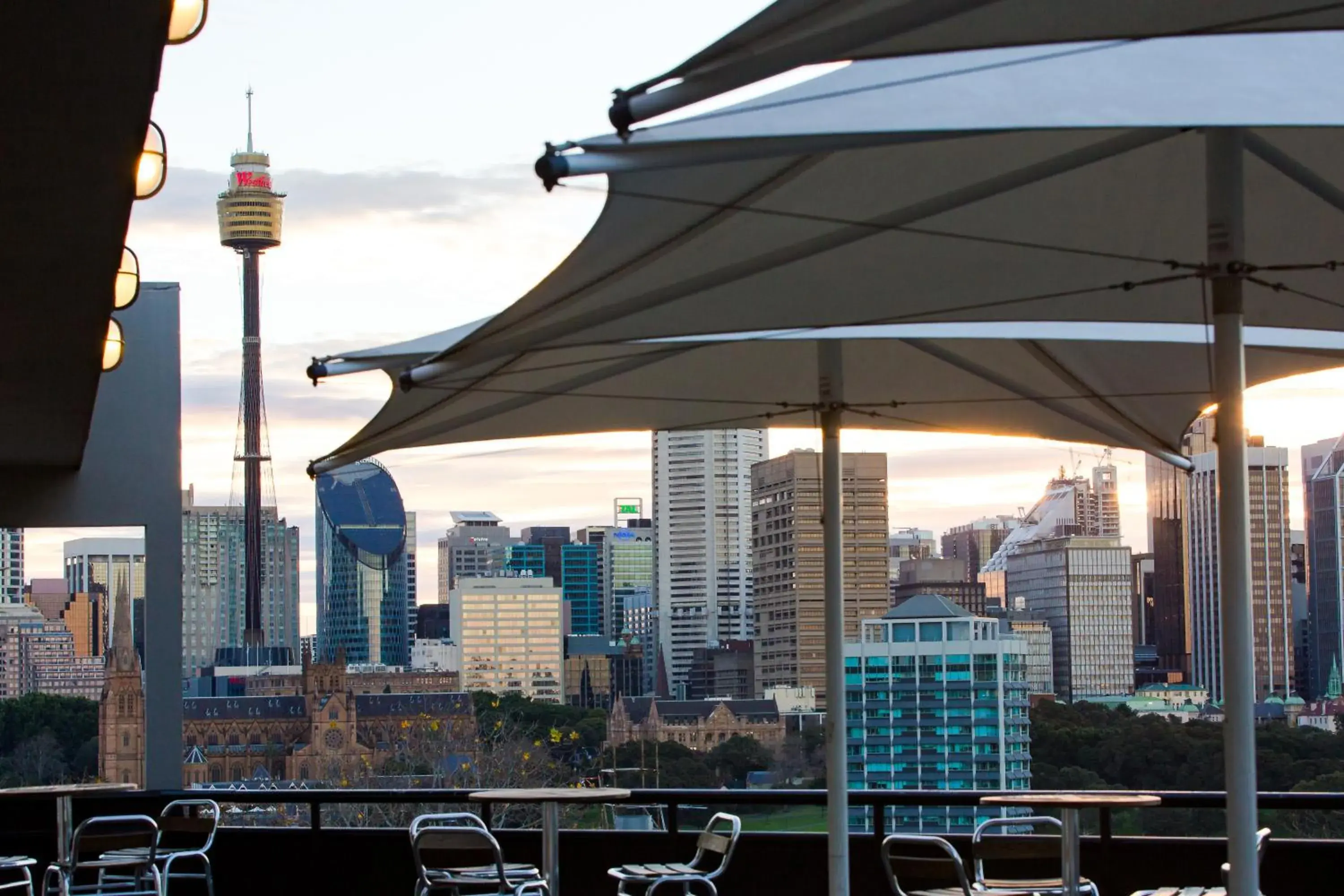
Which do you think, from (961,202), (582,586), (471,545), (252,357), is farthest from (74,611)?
(252,357)

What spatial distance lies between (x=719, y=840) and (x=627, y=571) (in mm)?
81098

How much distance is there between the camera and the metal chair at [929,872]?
5.39 meters

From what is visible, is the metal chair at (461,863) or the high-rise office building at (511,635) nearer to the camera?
the metal chair at (461,863)

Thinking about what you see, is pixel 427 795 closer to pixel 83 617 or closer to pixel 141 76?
pixel 141 76

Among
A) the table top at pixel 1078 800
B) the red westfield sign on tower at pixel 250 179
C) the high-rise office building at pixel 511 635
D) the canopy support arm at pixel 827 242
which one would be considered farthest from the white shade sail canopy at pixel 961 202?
the red westfield sign on tower at pixel 250 179

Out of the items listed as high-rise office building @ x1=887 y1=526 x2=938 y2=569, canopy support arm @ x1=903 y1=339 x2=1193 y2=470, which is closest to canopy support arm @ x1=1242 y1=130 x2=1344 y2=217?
canopy support arm @ x1=903 y1=339 x2=1193 y2=470

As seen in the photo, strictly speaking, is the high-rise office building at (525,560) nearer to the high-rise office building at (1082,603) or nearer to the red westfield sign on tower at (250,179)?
the high-rise office building at (1082,603)

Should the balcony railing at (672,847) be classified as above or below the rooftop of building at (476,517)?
below

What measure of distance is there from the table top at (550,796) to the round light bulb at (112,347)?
2244mm

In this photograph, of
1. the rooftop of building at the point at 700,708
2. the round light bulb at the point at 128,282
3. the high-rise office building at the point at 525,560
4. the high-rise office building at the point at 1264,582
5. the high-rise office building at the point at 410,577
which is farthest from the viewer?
the high-rise office building at the point at 410,577

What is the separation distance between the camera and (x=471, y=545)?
98812mm

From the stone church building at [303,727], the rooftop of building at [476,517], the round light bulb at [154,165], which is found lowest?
the stone church building at [303,727]

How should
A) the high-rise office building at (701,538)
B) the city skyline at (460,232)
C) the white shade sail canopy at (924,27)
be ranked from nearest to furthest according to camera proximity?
1. the white shade sail canopy at (924,27)
2. the city skyline at (460,232)
3. the high-rise office building at (701,538)

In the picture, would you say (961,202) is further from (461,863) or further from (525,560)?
(525,560)
